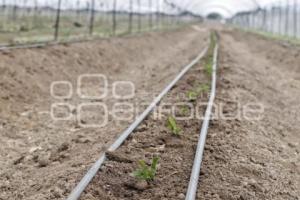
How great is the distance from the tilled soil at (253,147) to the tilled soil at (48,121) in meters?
1.41

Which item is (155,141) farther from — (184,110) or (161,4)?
(161,4)

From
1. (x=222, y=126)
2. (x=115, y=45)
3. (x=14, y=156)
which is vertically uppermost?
(x=115, y=45)

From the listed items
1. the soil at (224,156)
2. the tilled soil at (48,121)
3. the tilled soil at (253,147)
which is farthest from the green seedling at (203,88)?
the tilled soil at (48,121)

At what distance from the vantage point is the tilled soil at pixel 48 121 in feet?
16.8

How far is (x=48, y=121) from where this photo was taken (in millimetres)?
8148

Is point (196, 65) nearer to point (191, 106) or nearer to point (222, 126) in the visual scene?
point (191, 106)

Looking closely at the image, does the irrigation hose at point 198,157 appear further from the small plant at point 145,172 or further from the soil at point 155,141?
the small plant at point 145,172

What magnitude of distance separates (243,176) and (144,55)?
49.7 feet

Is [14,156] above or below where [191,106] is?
below

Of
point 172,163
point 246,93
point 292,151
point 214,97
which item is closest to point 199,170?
point 172,163

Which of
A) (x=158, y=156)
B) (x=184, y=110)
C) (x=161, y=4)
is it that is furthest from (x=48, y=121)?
(x=161, y=4)

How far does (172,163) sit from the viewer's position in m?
5.22

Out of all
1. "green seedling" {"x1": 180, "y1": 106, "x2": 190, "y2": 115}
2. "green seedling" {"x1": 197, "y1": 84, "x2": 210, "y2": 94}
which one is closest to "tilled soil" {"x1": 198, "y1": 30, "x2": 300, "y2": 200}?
"green seedling" {"x1": 197, "y1": 84, "x2": 210, "y2": 94}

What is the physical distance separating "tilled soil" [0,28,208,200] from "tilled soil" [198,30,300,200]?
1.41 m
